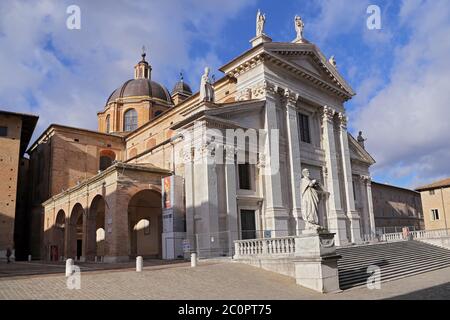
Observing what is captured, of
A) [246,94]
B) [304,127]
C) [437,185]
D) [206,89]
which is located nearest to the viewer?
[206,89]

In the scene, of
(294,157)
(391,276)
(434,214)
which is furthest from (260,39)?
(434,214)

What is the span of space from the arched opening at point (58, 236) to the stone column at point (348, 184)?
19783 mm

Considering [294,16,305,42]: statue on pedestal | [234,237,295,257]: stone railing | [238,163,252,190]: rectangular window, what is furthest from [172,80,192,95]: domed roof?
[234,237,295,257]: stone railing

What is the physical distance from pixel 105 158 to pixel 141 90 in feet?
29.6

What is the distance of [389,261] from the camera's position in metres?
17.7

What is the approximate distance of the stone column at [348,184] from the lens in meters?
27.2

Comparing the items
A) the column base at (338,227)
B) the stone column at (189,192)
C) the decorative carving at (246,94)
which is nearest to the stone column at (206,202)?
the stone column at (189,192)

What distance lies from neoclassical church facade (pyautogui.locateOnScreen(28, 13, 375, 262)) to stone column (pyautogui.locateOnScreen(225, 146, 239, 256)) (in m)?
0.05

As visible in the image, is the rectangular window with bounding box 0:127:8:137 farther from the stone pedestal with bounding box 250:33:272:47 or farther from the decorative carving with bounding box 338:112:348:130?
the decorative carving with bounding box 338:112:348:130

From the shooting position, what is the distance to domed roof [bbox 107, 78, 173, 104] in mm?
41500

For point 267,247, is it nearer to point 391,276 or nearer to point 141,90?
point 391,276

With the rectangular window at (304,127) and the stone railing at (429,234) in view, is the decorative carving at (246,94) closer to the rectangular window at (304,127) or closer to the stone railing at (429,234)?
the rectangular window at (304,127)

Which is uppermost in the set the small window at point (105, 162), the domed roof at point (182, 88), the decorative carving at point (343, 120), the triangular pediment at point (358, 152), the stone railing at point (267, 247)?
the domed roof at point (182, 88)
